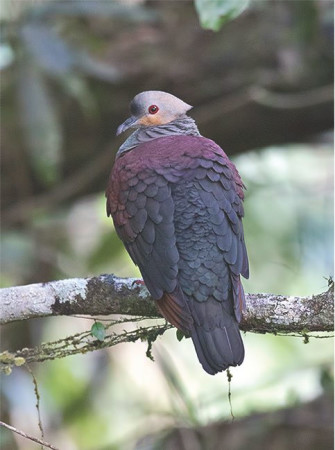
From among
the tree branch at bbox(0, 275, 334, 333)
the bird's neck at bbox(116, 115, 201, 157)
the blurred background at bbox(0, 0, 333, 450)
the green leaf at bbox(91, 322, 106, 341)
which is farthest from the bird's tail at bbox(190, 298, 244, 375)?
the blurred background at bbox(0, 0, 333, 450)

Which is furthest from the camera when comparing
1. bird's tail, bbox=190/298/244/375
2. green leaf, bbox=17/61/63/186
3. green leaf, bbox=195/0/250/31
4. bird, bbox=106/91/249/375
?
green leaf, bbox=17/61/63/186

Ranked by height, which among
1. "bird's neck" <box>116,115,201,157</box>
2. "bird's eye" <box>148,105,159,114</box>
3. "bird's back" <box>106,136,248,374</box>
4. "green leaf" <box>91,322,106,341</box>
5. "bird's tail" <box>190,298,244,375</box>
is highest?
"bird's eye" <box>148,105,159,114</box>

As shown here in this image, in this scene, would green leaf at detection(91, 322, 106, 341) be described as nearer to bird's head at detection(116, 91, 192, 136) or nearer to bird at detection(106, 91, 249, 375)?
bird at detection(106, 91, 249, 375)

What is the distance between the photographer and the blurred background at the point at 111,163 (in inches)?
→ 206

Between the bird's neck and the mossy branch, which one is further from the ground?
the bird's neck

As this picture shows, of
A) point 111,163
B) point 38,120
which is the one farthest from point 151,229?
point 111,163

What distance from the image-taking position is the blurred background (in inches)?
206

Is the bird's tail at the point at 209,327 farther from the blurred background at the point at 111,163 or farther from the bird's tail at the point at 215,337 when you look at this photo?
the blurred background at the point at 111,163

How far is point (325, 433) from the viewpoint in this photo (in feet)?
17.3

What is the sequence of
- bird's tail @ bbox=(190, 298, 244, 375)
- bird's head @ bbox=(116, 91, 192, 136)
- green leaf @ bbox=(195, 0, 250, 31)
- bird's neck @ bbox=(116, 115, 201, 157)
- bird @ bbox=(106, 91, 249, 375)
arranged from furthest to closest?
bird's head @ bbox=(116, 91, 192, 136) < bird's neck @ bbox=(116, 115, 201, 157) < green leaf @ bbox=(195, 0, 250, 31) < bird @ bbox=(106, 91, 249, 375) < bird's tail @ bbox=(190, 298, 244, 375)

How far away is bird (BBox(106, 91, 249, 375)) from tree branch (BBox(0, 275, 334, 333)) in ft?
0.36

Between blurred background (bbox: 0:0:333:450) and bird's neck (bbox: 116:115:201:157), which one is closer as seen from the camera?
bird's neck (bbox: 116:115:201:157)

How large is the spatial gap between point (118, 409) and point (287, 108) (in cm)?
307

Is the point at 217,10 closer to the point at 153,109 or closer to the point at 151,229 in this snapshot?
the point at 153,109
